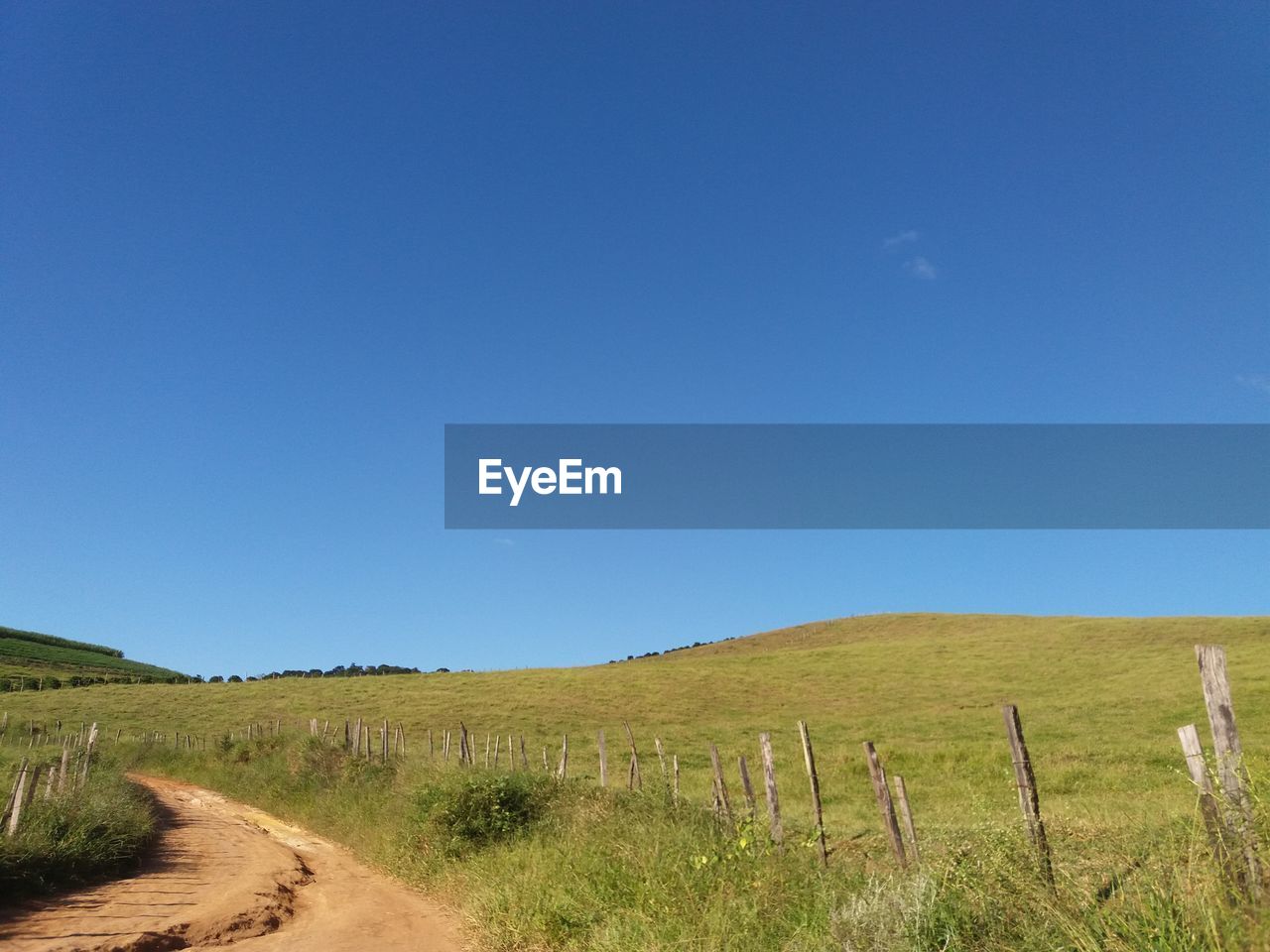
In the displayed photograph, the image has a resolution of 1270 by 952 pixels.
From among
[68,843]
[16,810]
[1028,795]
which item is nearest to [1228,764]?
[1028,795]

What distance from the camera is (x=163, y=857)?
52.9 feet

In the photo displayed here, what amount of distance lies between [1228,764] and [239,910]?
11423mm

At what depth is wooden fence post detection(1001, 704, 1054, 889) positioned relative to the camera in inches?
274

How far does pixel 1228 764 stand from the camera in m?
5.78

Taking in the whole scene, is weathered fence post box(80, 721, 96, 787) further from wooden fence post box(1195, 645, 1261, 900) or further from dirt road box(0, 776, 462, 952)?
wooden fence post box(1195, 645, 1261, 900)

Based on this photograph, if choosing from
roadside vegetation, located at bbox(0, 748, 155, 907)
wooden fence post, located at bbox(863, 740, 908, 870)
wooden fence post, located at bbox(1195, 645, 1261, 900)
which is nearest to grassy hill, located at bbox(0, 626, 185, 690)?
roadside vegetation, located at bbox(0, 748, 155, 907)

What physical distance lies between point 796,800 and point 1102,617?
66491 mm

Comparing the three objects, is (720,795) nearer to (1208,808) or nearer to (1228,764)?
(1208,808)

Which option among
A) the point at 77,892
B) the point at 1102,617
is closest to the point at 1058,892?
the point at 77,892

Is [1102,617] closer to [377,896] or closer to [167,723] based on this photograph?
[167,723]

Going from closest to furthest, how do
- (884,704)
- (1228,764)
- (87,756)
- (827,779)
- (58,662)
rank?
(1228,764) < (87,756) < (827,779) < (884,704) < (58,662)

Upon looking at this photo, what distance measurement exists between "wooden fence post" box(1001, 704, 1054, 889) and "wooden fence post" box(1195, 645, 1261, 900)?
1.51 meters

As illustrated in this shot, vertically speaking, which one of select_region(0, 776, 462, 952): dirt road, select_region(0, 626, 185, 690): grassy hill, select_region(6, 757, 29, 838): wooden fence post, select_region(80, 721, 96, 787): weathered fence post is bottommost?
select_region(0, 776, 462, 952): dirt road

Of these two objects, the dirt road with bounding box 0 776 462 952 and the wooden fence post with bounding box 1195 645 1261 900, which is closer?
the wooden fence post with bounding box 1195 645 1261 900
